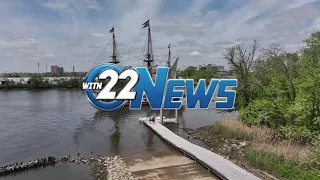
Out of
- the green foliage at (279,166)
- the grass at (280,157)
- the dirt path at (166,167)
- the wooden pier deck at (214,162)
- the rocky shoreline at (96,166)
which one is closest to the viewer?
the green foliage at (279,166)

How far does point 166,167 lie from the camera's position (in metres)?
17.9

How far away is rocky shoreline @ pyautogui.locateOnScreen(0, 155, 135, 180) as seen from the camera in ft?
56.3

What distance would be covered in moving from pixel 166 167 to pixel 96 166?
513cm

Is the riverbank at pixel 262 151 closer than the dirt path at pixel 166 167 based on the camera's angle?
Yes

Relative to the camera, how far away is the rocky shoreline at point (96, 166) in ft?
56.3

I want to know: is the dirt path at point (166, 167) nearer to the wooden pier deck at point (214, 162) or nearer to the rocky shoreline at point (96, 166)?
the wooden pier deck at point (214, 162)

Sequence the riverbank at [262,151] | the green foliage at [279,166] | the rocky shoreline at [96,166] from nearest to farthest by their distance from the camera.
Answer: the green foliage at [279,166] → the riverbank at [262,151] → the rocky shoreline at [96,166]

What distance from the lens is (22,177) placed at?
1775 centimetres

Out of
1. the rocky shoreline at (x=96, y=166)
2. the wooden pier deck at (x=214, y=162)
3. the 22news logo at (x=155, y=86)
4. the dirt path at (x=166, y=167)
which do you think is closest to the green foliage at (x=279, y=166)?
the wooden pier deck at (x=214, y=162)

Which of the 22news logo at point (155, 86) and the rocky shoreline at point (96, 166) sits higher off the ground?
the 22news logo at point (155, 86)

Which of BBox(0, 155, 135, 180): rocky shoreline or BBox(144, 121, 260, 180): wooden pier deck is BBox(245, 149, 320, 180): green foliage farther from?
BBox(0, 155, 135, 180): rocky shoreline

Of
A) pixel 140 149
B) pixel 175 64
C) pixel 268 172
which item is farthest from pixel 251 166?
pixel 175 64

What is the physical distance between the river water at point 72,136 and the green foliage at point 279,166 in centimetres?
733

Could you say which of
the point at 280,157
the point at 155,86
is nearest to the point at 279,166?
the point at 280,157
